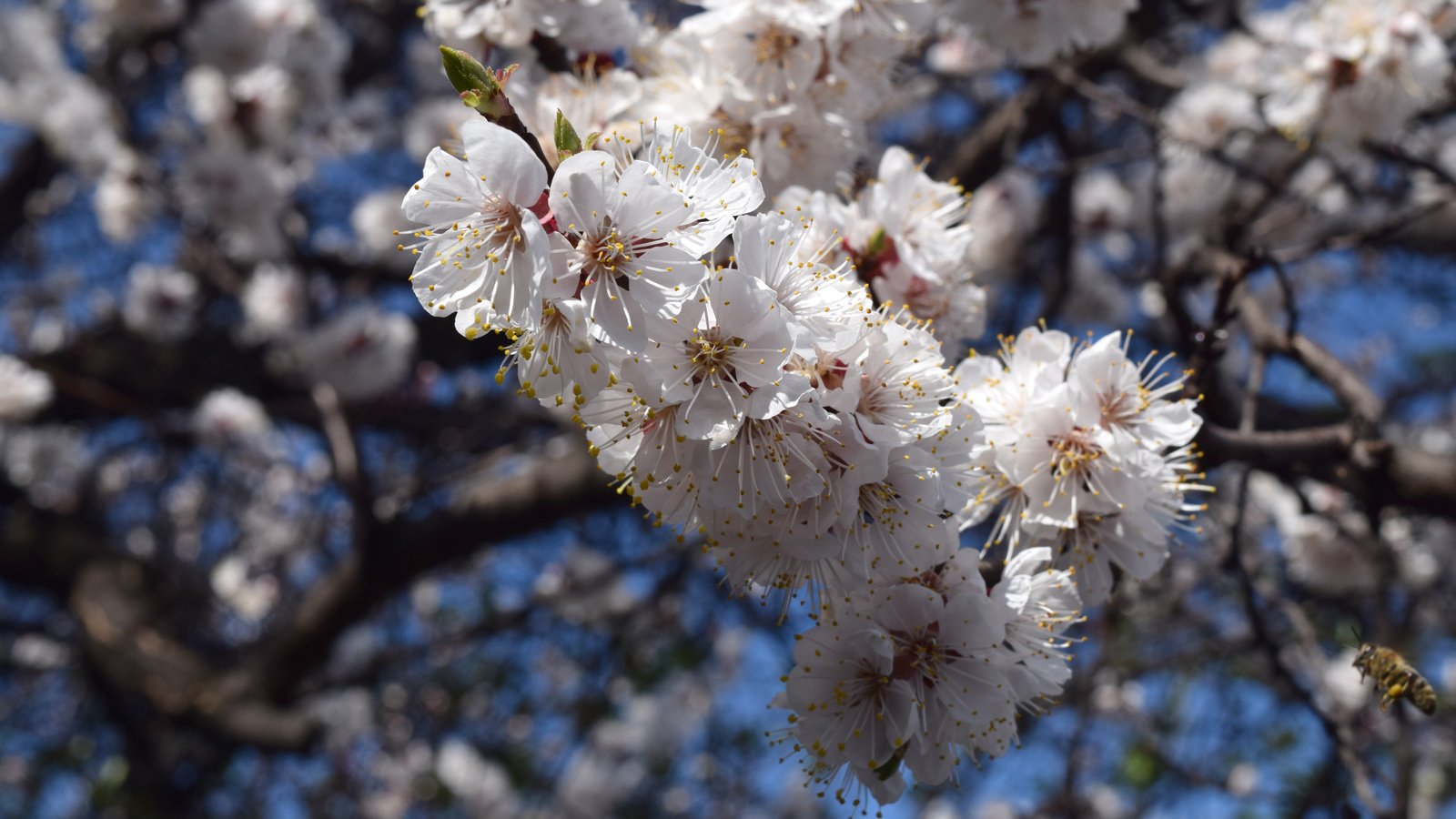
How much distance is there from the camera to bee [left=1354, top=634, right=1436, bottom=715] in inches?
50.2

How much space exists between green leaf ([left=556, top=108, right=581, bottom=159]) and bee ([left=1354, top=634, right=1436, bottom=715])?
1.30 metres

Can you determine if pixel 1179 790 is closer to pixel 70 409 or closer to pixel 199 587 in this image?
pixel 199 587

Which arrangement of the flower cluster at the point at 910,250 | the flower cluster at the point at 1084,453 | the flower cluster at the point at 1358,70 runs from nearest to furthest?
1. the flower cluster at the point at 1084,453
2. the flower cluster at the point at 910,250
3. the flower cluster at the point at 1358,70

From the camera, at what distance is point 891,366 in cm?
129

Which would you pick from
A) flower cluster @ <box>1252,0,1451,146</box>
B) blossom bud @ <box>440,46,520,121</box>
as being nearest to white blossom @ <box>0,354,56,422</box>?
blossom bud @ <box>440,46,520,121</box>

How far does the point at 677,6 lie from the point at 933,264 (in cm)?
362

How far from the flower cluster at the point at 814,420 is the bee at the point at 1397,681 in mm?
319

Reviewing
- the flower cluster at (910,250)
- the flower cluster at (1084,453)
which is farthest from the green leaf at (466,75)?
the flower cluster at (1084,453)

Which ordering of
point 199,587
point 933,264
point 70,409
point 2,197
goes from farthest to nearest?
point 2,197 < point 199,587 < point 70,409 < point 933,264

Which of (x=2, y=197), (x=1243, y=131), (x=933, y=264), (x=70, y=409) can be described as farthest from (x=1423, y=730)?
(x=2, y=197)

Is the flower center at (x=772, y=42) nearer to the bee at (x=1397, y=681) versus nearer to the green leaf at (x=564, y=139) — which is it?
the green leaf at (x=564, y=139)

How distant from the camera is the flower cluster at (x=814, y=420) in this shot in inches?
44.8

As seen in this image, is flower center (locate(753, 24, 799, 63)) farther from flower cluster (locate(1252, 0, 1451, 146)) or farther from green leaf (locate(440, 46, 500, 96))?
flower cluster (locate(1252, 0, 1451, 146))

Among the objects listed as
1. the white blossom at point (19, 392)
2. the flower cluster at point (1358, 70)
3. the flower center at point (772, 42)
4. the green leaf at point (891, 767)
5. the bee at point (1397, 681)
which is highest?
the flower center at point (772, 42)
